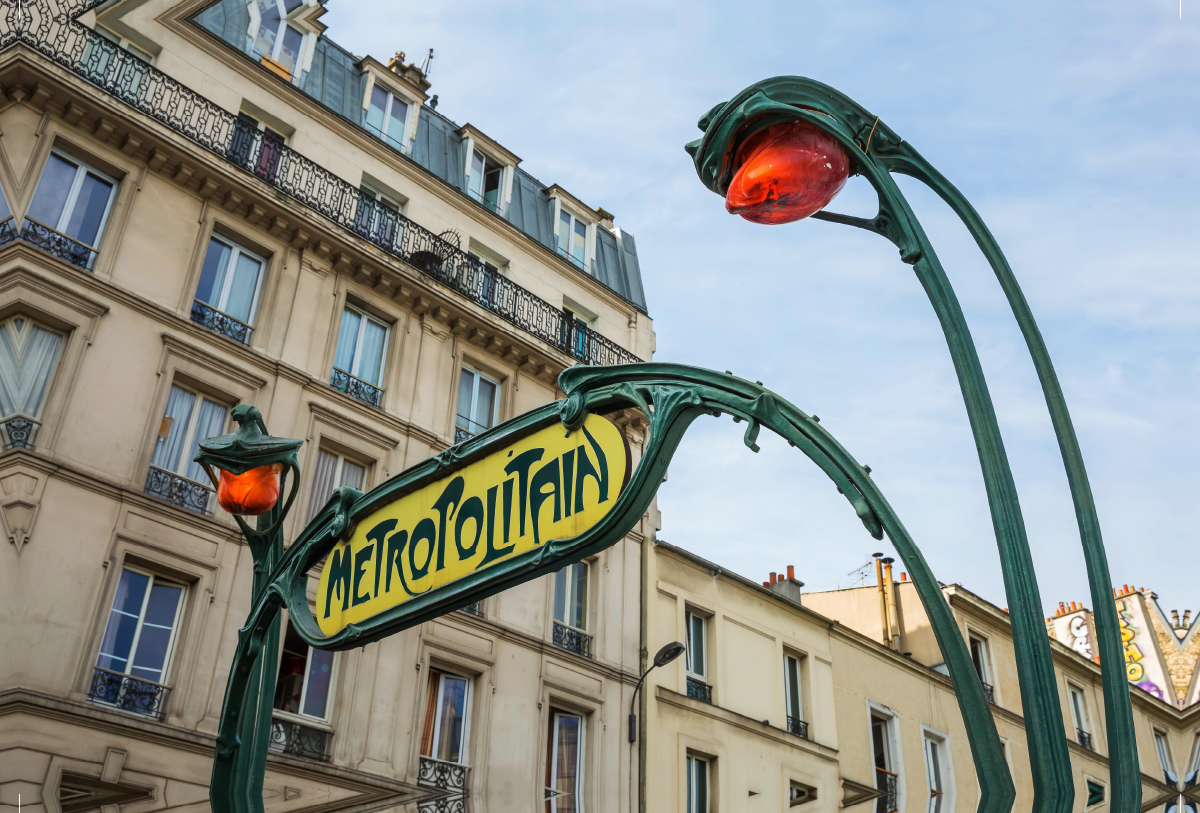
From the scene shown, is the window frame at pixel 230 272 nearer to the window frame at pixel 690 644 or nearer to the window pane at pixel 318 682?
the window pane at pixel 318 682

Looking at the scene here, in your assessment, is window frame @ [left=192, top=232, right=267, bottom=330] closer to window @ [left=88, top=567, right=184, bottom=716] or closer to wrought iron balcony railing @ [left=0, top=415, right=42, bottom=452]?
wrought iron balcony railing @ [left=0, top=415, right=42, bottom=452]

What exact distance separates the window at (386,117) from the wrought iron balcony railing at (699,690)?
10654 millimetres

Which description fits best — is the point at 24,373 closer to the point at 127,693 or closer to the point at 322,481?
the point at 127,693

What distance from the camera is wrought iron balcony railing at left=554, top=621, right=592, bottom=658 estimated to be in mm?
17203

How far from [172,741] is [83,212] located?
6.80 m

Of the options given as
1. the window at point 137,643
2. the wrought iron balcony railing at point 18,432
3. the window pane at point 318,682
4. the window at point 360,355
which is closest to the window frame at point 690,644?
the window pane at point 318,682

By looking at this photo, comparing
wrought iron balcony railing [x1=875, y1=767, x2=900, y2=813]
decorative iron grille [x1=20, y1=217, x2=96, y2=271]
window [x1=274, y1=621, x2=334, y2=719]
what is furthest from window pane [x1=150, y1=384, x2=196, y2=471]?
wrought iron balcony railing [x1=875, y1=767, x2=900, y2=813]

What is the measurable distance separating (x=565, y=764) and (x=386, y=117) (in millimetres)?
11549

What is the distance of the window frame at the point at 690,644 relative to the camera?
18.5m

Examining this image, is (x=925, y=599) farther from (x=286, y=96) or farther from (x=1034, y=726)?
(x=286, y=96)

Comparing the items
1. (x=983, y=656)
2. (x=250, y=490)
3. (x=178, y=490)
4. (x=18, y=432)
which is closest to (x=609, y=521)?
(x=250, y=490)

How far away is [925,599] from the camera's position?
2.68m

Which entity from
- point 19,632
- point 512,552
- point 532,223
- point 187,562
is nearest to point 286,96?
point 532,223

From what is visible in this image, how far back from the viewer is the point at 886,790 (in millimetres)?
20438
